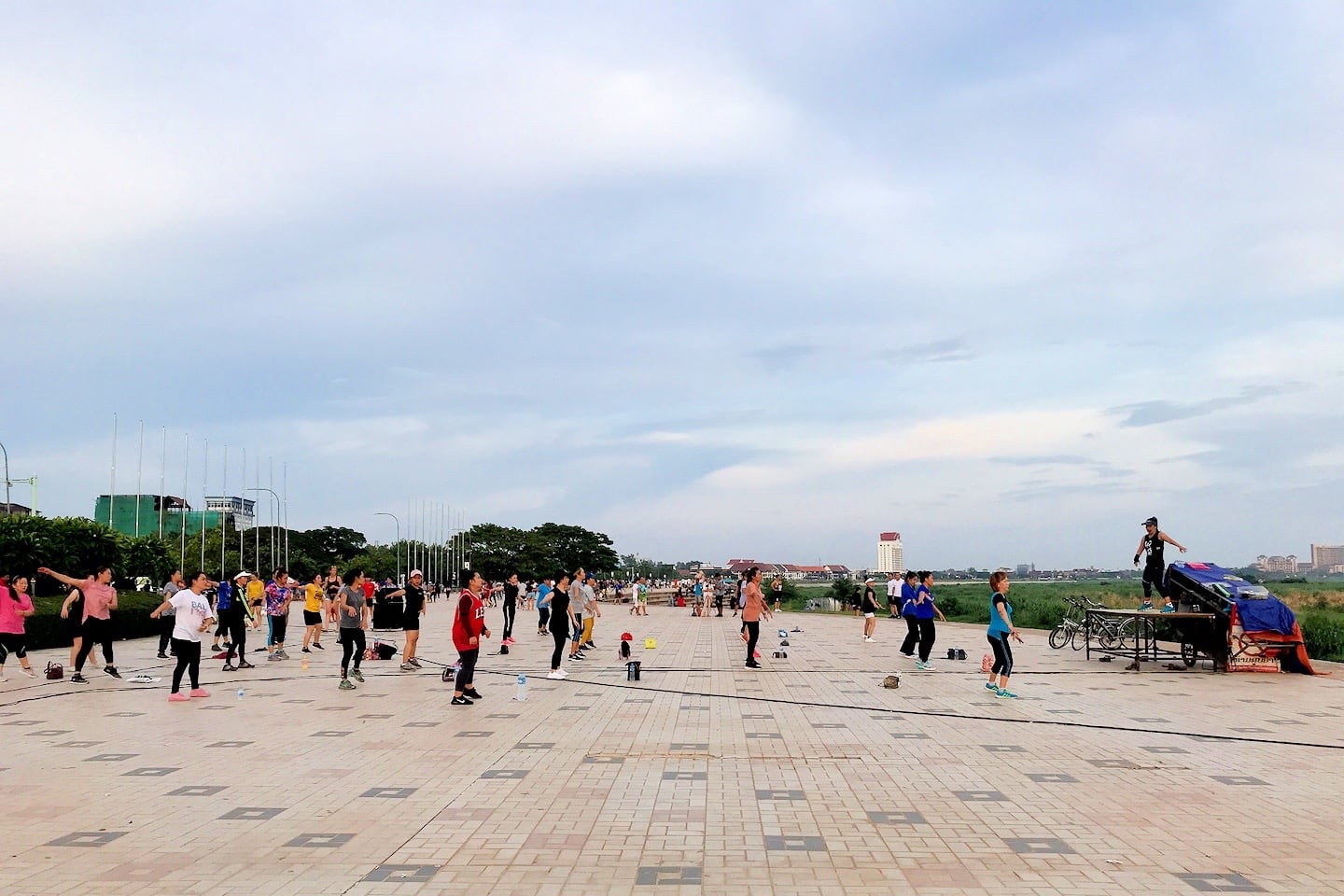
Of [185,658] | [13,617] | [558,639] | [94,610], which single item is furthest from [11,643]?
[558,639]

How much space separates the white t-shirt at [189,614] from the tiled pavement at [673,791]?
0.91 meters

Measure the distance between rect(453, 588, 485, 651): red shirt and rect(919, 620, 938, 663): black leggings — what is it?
8023mm

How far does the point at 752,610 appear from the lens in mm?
17641

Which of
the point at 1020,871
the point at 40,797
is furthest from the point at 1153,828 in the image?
the point at 40,797

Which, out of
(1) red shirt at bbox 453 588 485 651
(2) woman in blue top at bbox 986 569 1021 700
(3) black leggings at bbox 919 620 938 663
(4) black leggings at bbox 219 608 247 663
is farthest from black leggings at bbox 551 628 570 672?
(2) woman in blue top at bbox 986 569 1021 700

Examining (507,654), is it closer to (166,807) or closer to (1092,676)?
(1092,676)

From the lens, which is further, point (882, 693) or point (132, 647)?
point (132, 647)

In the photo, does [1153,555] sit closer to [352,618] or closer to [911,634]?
[911,634]

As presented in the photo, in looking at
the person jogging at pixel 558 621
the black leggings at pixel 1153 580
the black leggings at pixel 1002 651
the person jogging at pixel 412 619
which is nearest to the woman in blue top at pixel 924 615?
the black leggings at pixel 1002 651

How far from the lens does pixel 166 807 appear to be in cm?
743

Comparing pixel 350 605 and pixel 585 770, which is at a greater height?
pixel 350 605

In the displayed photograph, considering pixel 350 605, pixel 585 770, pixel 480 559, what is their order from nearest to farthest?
pixel 585 770 → pixel 350 605 → pixel 480 559

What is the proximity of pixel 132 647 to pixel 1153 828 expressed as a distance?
22.6 metres

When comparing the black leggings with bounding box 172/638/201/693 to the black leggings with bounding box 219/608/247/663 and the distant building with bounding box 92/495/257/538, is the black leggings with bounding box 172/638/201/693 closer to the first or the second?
the black leggings with bounding box 219/608/247/663
